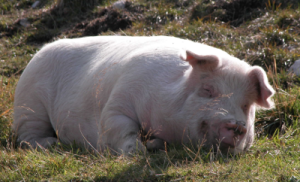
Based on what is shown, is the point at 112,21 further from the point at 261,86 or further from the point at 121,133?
the point at 261,86

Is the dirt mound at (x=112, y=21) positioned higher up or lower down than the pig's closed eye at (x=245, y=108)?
higher up

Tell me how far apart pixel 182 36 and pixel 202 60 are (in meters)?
4.40

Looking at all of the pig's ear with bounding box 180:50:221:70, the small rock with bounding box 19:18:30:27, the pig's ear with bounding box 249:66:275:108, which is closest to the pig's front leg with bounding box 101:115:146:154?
the pig's ear with bounding box 180:50:221:70

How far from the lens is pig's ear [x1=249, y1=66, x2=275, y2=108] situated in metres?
3.70

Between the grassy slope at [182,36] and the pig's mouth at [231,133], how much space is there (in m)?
0.17

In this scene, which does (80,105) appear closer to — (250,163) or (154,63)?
(154,63)

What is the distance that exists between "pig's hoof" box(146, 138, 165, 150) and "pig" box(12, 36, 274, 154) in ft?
0.04

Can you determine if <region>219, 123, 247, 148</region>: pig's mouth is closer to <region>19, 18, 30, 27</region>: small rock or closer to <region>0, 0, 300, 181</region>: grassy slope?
<region>0, 0, 300, 181</region>: grassy slope

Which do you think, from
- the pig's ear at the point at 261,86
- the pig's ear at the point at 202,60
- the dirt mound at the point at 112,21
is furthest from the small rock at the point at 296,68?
the dirt mound at the point at 112,21

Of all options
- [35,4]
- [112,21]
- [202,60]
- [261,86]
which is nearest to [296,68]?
[261,86]

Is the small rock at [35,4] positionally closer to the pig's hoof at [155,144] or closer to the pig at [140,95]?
the pig at [140,95]

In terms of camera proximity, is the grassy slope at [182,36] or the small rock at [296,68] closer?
the grassy slope at [182,36]

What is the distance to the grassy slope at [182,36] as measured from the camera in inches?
131

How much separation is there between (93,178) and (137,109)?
3.81 feet
